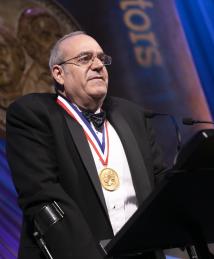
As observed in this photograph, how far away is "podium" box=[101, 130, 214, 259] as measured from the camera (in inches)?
60.2

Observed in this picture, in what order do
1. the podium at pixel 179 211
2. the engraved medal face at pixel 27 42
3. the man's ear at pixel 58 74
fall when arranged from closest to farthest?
the podium at pixel 179 211 → the man's ear at pixel 58 74 → the engraved medal face at pixel 27 42

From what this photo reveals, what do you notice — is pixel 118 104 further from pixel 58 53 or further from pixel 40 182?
pixel 40 182

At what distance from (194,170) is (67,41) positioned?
1346mm

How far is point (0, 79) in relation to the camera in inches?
143

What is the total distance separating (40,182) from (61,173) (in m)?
0.16

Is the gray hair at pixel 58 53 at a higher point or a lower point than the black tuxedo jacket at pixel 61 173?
higher

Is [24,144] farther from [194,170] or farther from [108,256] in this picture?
[194,170]

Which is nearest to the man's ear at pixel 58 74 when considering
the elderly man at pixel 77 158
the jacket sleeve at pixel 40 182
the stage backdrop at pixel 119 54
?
the elderly man at pixel 77 158

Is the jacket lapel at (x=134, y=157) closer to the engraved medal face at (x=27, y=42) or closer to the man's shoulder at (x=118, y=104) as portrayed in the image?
the man's shoulder at (x=118, y=104)

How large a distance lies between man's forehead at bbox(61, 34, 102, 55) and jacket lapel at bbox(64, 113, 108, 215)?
379 millimetres

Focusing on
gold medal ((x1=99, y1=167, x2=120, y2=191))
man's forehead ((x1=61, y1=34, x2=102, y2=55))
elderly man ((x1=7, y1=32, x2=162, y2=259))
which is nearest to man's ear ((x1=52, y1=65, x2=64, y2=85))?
elderly man ((x1=7, y1=32, x2=162, y2=259))

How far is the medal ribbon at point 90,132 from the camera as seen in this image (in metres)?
2.40

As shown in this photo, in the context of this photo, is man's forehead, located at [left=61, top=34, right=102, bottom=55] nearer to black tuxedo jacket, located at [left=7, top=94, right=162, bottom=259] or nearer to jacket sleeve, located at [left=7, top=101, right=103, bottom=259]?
Answer: black tuxedo jacket, located at [left=7, top=94, right=162, bottom=259]

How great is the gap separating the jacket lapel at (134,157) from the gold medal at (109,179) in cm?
9
